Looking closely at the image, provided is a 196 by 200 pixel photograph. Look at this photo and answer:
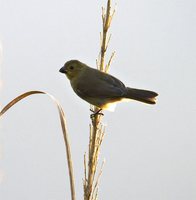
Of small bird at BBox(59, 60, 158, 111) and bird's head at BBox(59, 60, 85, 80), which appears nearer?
small bird at BBox(59, 60, 158, 111)

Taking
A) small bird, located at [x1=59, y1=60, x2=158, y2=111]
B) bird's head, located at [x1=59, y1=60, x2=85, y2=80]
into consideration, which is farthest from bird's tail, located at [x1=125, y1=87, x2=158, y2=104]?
bird's head, located at [x1=59, y1=60, x2=85, y2=80]

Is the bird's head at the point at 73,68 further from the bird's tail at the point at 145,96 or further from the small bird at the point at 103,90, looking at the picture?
the bird's tail at the point at 145,96

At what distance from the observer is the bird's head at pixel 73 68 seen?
1.47 m

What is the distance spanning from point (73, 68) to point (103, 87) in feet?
0.70

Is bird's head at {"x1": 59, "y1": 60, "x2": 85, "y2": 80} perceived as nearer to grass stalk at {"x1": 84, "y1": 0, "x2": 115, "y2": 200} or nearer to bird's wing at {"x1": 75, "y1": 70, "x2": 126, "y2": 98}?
bird's wing at {"x1": 75, "y1": 70, "x2": 126, "y2": 98}

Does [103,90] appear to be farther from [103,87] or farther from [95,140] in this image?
[95,140]

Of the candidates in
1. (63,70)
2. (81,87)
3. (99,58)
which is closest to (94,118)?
(99,58)

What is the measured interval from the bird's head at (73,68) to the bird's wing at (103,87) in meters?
0.12

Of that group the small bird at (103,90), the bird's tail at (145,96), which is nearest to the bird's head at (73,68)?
the small bird at (103,90)

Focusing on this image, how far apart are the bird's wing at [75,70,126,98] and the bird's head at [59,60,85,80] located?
0.12m

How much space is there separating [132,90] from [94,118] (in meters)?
0.24

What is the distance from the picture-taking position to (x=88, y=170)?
927mm

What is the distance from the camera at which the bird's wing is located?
51.6 inches

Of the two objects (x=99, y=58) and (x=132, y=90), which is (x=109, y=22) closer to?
(x=99, y=58)
